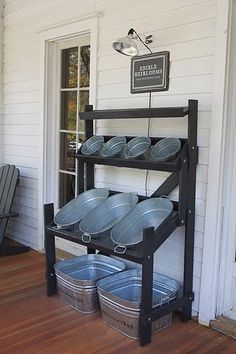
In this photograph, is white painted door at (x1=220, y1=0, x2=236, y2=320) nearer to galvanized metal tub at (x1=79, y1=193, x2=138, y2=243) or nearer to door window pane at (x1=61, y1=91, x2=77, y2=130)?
galvanized metal tub at (x1=79, y1=193, x2=138, y2=243)

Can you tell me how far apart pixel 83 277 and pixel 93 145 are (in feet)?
3.51

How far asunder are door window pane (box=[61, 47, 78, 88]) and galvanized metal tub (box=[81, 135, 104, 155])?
2.89ft

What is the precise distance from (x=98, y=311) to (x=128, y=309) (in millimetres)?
477

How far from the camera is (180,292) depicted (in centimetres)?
292

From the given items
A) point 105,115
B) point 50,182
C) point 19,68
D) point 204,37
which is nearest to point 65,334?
point 105,115

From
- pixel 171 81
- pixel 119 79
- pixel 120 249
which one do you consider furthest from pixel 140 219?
pixel 119 79

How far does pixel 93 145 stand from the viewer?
3.28 meters

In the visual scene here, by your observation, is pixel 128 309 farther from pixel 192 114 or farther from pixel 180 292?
pixel 192 114

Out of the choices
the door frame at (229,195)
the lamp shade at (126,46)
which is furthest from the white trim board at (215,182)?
the lamp shade at (126,46)

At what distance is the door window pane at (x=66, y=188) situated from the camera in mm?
4078

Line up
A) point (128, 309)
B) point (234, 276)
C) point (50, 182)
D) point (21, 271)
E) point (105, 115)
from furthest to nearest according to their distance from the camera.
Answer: point (50, 182) < point (21, 271) < point (105, 115) < point (234, 276) < point (128, 309)

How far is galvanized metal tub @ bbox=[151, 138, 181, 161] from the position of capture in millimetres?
2755

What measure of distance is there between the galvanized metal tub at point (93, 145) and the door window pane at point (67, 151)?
736 mm

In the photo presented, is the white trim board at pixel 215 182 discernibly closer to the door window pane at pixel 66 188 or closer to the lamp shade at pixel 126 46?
the lamp shade at pixel 126 46
